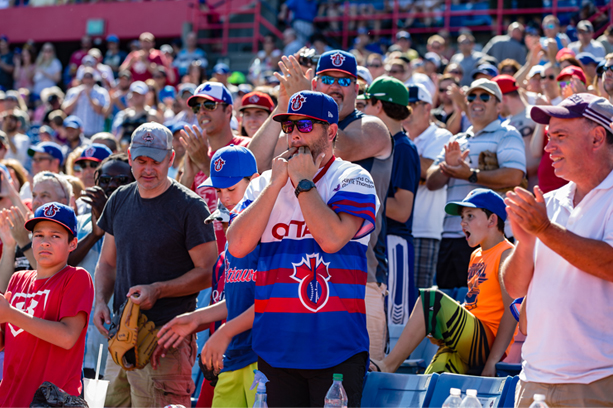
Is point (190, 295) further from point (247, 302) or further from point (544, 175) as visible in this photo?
point (544, 175)

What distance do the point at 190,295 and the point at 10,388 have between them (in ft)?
4.10

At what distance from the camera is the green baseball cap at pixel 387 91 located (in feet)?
18.3

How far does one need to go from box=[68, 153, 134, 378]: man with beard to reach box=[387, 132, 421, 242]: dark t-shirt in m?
2.18

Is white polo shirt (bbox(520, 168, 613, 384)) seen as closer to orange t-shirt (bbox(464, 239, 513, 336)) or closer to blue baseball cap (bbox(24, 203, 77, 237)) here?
orange t-shirt (bbox(464, 239, 513, 336))

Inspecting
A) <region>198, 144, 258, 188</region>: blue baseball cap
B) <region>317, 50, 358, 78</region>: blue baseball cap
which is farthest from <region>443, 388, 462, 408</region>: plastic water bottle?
<region>317, 50, 358, 78</region>: blue baseball cap

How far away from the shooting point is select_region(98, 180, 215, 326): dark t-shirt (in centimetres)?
461

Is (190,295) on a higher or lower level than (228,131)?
lower

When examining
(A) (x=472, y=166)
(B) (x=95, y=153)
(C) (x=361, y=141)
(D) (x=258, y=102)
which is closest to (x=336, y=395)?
(C) (x=361, y=141)

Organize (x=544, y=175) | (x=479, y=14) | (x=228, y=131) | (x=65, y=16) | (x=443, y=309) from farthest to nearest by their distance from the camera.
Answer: (x=65, y=16) → (x=479, y=14) → (x=544, y=175) → (x=228, y=131) → (x=443, y=309)

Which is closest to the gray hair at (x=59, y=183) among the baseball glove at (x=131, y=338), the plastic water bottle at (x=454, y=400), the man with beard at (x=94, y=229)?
the man with beard at (x=94, y=229)

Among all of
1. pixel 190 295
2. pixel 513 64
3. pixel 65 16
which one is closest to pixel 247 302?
pixel 190 295

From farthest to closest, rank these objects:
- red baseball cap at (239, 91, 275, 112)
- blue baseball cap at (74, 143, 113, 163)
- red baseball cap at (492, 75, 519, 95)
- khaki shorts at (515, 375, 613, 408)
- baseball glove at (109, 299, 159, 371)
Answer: red baseball cap at (492, 75, 519, 95) < blue baseball cap at (74, 143, 113, 163) < red baseball cap at (239, 91, 275, 112) < baseball glove at (109, 299, 159, 371) < khaki shorts at (515, 375, 613, 408)

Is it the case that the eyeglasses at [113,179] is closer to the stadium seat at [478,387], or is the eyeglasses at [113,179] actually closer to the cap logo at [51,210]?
the cap logo at [51,210]

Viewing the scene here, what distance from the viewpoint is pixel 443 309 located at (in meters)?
4.61
